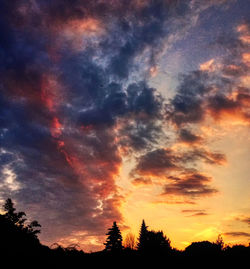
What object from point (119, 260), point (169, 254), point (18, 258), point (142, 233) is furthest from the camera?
point (142, 233)

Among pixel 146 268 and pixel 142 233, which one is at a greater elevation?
pixel 142 233

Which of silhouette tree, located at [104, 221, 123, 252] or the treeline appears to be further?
silhouette tree, located at [104, 221, 123, 252]

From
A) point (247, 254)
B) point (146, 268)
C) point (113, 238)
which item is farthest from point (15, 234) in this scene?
point (113, 238)

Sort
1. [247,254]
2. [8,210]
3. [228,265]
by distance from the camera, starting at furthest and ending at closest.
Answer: [8,210] → [247,254] → [228,265]

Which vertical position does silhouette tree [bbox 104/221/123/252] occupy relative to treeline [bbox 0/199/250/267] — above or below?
above

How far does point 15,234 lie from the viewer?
738 cm

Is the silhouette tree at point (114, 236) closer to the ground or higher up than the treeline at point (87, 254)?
higher up

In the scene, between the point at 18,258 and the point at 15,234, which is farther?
the point at 15,234

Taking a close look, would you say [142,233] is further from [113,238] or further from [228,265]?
[228,265]

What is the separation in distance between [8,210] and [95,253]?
45.3 m

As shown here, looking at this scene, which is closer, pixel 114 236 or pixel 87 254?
pixel 87 254

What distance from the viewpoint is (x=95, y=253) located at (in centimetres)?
810

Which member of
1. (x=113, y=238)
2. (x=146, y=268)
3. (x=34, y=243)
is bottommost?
(x=146, y=268)

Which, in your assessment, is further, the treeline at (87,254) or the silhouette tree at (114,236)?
the silhouette tree at (114,236)
